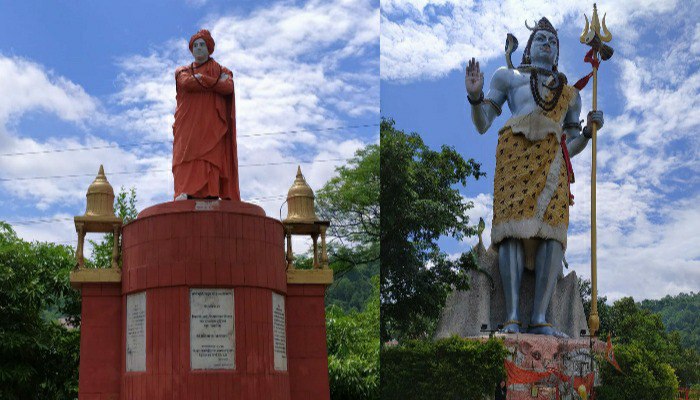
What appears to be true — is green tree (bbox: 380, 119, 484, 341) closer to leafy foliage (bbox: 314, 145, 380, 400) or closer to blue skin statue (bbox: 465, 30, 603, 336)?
blue skin statue (bbox: 465, 30, 603, 336)

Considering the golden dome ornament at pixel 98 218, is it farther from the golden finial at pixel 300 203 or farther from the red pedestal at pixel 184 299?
the golden finial at pixel 300 203

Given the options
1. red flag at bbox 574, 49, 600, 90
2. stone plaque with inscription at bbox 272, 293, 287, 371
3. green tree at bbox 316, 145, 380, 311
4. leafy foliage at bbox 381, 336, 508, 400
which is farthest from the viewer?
green tree at bbox 316, 145, 380, 311

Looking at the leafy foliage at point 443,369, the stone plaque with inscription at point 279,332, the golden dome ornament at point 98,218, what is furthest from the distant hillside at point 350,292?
the golden dome ornament at point 98,218

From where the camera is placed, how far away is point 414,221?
40.3 ft

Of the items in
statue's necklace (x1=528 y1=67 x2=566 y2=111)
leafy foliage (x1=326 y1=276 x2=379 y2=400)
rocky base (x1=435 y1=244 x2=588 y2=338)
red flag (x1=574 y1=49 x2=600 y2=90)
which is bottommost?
leafy foliage (x1=326 y1=276 x2=379 y2=400)

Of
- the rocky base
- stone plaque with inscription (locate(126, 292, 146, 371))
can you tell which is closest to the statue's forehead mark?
the rocky base

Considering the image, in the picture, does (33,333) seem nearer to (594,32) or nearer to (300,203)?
(300,203)

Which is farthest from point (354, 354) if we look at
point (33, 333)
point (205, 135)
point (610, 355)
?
point (205, 135)

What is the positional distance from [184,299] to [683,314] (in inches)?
286

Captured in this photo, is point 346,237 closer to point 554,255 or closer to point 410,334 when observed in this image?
point 410,334

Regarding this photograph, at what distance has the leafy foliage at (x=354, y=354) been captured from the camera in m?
14.5

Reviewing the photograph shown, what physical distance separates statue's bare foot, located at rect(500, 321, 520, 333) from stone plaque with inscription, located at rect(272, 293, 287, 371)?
2595mm

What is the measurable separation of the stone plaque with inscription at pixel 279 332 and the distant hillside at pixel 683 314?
568 centimetres

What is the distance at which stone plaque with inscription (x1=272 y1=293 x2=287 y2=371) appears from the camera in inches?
367
